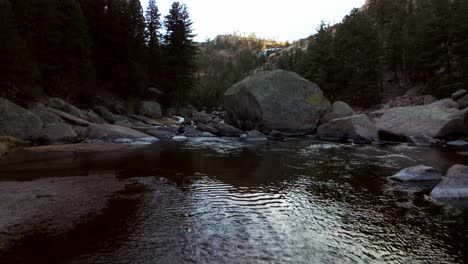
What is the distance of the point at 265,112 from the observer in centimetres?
3048

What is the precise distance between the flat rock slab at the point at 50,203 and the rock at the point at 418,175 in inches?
391

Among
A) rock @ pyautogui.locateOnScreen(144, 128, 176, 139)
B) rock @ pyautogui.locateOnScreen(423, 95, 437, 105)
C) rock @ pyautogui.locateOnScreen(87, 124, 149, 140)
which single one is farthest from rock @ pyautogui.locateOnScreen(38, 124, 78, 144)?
rock @ pyautogui.locateOnScreen(423, 95, 437, 105)

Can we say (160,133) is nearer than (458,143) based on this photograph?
No

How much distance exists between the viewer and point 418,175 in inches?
465

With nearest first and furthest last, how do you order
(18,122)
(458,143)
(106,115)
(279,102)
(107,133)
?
1. (18,122)
2. (458,143)
3. (107,133)
4. (279,102)
5. (106,115)

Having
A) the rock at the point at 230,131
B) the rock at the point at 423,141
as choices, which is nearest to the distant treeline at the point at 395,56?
the rock at the point at 423,141

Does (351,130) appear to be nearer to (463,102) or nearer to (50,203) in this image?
(463,102)

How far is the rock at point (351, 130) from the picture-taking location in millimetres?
25141

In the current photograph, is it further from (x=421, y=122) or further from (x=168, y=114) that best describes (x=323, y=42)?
(x=421, y=122)

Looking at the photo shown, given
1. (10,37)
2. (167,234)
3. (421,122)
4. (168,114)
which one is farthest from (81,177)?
(168,114)

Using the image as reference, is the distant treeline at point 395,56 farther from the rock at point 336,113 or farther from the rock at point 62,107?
the rock at point 62,107

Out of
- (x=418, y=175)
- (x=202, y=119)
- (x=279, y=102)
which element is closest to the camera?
(x=418, y=175)

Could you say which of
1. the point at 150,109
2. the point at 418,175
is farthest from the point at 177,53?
the point at 418,175

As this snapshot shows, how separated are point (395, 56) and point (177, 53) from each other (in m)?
34.5
